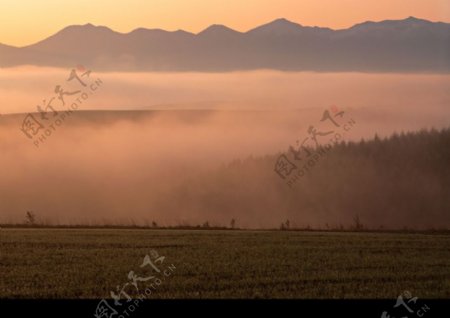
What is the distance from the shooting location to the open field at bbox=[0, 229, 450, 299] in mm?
19938

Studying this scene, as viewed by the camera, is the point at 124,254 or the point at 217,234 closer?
the point at 124,254

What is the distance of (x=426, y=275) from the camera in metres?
23.4

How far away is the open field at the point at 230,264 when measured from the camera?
1994 cm

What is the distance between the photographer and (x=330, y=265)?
24344 millimetres

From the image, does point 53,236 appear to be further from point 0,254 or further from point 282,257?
point 282,257

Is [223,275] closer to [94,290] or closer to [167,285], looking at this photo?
[167,285]

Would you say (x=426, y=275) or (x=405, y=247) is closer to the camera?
(x=426, y=275)

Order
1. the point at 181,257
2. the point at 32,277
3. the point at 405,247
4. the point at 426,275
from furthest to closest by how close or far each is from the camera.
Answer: the point at 405,247
the point at 181,257
the point at 426,275
the point at 32,277

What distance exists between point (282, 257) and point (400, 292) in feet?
19.9

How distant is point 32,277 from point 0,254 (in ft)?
16.9

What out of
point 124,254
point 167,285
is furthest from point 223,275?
point 124,254

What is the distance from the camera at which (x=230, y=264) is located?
23734 mm
